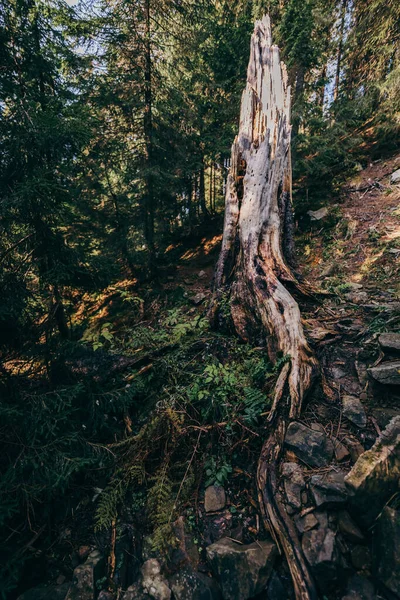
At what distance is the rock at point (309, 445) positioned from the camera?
110 inches

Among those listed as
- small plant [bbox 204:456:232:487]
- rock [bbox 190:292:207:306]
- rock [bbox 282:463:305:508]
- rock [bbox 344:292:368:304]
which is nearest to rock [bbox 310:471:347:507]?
rock [bbox 282:463:305:508]

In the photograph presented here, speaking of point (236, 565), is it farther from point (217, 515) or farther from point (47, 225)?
point (47, 225)

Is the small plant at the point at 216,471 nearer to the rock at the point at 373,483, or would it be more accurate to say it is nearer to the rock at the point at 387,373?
the rock at the point at 373,483

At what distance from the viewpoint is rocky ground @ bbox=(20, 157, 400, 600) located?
2199mm

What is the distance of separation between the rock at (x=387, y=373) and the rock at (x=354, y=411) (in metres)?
0.36

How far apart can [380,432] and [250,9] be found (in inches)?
563

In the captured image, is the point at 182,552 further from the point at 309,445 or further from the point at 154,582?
the point at 309,445

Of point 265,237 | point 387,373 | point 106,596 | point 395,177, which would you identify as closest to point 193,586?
point 106,596

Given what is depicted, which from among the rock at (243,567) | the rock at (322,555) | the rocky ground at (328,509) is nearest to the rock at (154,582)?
the rocky ground at (328,509)

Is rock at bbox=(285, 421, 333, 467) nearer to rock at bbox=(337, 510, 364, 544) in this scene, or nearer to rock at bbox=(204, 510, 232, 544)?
rock at bbox=(337, 510, 364, 544)

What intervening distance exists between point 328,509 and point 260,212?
477 centimetres

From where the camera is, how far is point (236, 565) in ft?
7.99

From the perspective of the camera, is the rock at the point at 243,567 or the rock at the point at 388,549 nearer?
the rock at the point at 388,549

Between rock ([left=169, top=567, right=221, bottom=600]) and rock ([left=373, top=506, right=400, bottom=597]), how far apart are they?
1.43m
